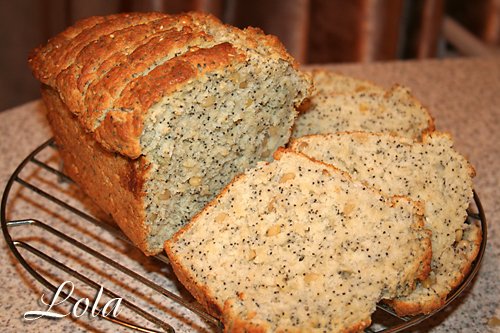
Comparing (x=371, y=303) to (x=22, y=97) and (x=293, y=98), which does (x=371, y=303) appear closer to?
(x=293, y=98)

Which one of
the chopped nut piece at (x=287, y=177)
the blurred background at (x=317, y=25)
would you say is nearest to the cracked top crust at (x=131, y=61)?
the chopped nut piece at (x=287, y=177)

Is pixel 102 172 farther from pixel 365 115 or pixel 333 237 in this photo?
pixel 365 115

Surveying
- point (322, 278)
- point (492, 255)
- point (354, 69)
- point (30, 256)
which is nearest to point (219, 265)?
point (322, 278)

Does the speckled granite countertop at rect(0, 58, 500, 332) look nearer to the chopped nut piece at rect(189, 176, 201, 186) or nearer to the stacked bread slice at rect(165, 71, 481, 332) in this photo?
the stacked bread slice at rect(165, 71, 481, 332)

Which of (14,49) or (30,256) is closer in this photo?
(30,256)

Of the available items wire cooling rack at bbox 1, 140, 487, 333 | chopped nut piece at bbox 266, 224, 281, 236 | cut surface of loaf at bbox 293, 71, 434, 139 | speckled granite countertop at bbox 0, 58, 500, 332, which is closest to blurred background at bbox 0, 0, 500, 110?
speckled granite countertop at bbox 0, 58, 500, 332

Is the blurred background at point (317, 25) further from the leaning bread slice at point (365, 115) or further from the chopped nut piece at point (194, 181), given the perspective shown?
the chopped nut piece at point (194, 181)
